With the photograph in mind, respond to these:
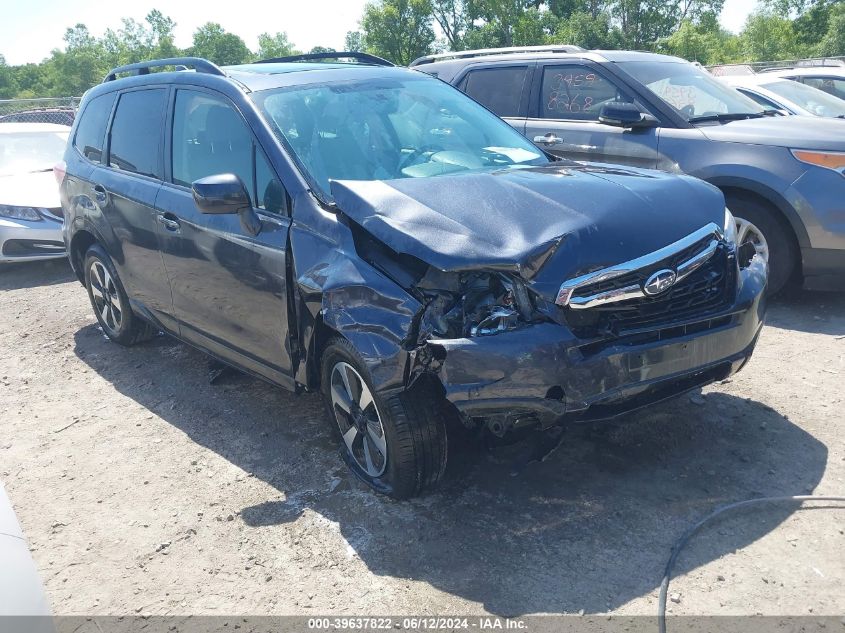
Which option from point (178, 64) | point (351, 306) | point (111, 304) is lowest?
point (111, 304)

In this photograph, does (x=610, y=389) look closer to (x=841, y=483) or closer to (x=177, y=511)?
(x=841, y=483)

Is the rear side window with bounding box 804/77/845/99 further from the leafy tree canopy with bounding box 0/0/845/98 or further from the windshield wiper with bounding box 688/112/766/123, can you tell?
the leafy tree canopy with bounding box 0/0/845/98

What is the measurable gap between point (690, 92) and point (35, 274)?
745 centimetres

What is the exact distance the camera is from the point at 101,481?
413 cm

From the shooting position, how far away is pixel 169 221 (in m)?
4.64

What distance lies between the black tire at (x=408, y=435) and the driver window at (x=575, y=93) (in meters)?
4.10

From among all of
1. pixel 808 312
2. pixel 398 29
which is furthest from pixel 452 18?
pixel 808 312

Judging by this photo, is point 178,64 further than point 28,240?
No

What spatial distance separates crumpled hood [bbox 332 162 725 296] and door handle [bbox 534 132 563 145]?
114 inches

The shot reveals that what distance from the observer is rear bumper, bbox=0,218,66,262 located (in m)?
8.82

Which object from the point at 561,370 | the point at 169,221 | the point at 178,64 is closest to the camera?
the point at 561,370

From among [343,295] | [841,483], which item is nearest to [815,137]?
[841,483]

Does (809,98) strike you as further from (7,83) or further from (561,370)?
(7,83)

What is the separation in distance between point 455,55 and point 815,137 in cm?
370
